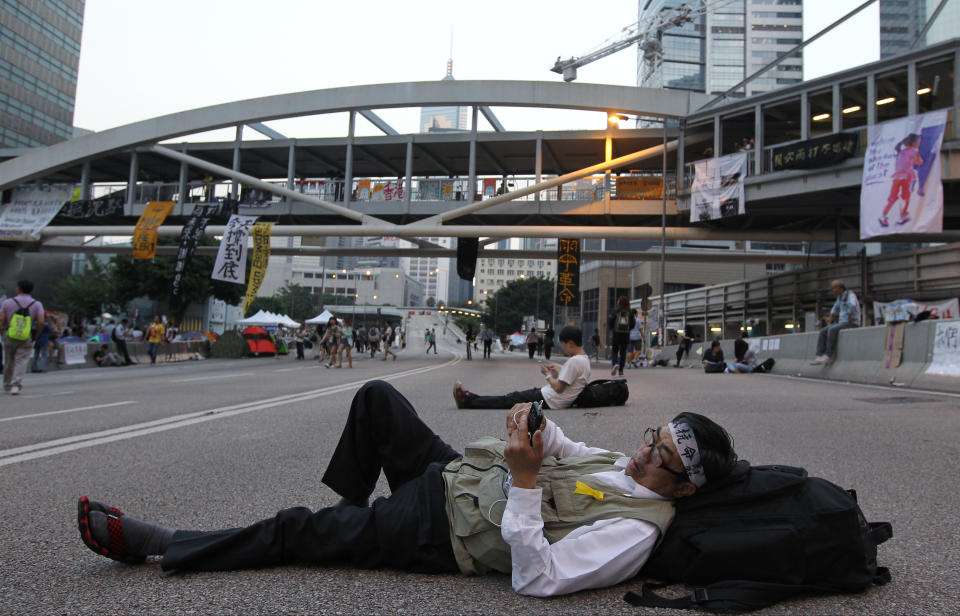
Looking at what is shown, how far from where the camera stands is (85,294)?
51.8 m

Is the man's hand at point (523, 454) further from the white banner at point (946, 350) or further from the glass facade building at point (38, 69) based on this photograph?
the glass facade building at point (38, 69)

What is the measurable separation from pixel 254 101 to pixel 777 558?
3886 cm

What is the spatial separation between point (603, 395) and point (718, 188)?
20601 millimetres

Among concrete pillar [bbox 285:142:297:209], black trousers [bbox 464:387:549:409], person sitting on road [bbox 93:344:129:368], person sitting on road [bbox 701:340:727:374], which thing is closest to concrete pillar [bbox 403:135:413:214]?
concrete pillar [bbox 285:142:297:209]

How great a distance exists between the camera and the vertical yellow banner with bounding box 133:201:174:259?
107ft

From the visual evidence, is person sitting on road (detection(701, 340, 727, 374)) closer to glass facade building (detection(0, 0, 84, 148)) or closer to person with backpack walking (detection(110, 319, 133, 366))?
person with backpack walking (detection(110, 319, 133, 366))

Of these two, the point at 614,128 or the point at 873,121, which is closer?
the point at 873,121

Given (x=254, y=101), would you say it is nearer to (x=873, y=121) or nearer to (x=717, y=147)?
(x=717, y=147)

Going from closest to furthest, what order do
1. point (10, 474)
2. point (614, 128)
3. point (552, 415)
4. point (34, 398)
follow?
1. point (10, 474)
2. point (552, 415)
3. point (34, 398)
4. point (614, 128)

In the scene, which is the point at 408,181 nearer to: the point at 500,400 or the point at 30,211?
the point at 30,211

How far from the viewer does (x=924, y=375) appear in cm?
1082

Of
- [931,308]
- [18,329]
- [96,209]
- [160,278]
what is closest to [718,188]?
[931,308]

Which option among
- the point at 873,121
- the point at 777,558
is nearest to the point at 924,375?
the point at 777,558

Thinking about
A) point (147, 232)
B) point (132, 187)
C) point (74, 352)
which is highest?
point (132, 187)
